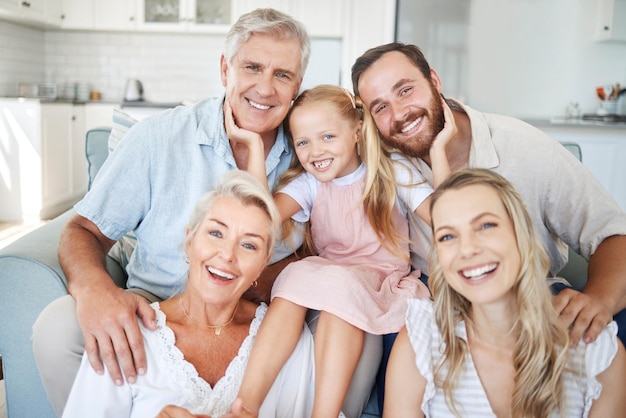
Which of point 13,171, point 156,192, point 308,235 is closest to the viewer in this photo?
point 156,192

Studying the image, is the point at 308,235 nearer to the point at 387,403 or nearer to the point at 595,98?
the point at 387,403

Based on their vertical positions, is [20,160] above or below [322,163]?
below

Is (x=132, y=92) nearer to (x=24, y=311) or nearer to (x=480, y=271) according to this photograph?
(x=24, y=311)

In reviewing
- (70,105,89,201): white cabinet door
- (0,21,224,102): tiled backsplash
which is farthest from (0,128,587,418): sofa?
(0,21,224,102): tiled backsplash

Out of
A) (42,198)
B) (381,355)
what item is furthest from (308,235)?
(42,198)

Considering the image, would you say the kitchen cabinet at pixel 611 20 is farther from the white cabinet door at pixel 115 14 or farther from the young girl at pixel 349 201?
the white cabinet door at pixel 115 14

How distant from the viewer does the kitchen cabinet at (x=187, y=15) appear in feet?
19.5

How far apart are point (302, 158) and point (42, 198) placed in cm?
411

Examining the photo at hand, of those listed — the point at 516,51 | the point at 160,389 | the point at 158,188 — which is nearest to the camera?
the point at 160,389

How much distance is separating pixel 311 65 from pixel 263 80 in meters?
4.33

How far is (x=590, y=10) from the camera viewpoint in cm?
544

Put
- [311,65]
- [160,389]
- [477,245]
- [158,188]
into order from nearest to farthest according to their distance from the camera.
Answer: [477,245] < [160,389] < [158,188] < [311,65]

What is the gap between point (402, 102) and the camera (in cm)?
195

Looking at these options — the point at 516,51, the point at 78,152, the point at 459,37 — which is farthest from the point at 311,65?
the point at 78,152
